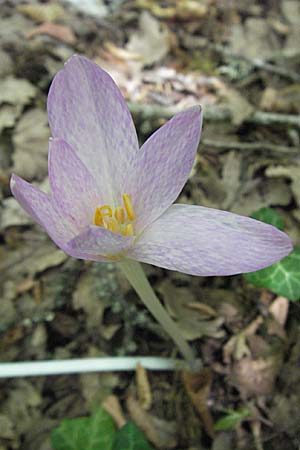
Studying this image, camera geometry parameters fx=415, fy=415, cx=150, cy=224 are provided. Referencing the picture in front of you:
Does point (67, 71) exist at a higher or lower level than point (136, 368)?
higher

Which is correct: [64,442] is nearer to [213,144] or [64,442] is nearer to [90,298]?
[90,298]

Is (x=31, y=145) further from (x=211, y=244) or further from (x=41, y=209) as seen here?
(x=211, y=244)

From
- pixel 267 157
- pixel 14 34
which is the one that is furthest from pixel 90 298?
pixel 14 34

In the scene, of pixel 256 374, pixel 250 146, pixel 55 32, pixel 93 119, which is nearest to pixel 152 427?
pixel 256 374

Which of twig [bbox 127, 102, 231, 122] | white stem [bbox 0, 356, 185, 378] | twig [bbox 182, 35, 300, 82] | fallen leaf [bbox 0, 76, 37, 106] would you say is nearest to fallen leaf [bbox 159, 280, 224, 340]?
white stem [bbox 0, 356, 185, 378]

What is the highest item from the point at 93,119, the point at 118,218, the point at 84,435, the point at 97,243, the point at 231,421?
the point at 93,119

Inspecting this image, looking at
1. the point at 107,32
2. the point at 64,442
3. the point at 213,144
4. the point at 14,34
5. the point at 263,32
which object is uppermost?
the point at 14,34

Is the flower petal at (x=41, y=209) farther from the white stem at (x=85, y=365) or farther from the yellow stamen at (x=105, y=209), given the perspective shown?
the white stem at (x=85, y=365)
